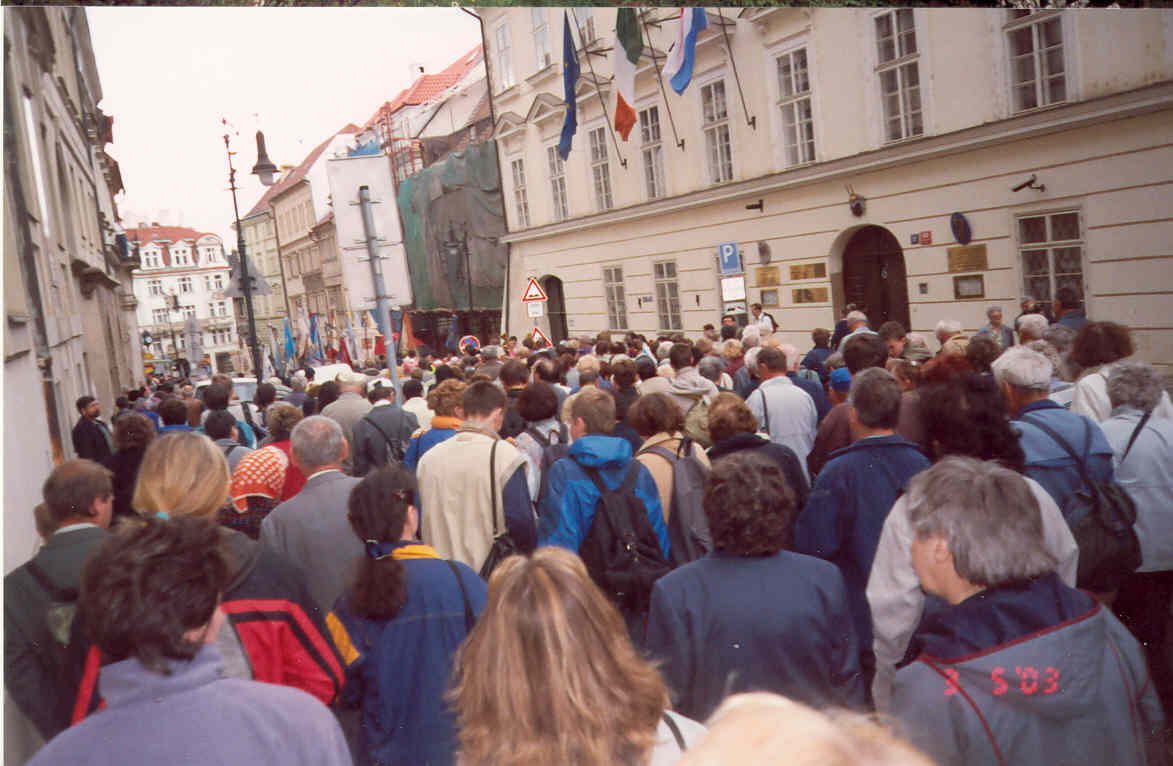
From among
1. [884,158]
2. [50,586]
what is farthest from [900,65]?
[50,586]

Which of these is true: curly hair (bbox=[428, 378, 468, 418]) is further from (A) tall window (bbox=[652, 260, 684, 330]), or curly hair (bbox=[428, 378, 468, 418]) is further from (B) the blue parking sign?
(B) the blue parking sign

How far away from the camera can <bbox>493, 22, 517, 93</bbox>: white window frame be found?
4.13 meters

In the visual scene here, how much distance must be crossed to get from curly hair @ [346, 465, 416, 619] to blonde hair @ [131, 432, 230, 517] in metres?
0.48

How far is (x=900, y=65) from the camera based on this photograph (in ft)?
15.6

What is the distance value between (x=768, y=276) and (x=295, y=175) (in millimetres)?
2834

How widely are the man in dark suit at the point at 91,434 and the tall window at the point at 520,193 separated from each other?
241cm

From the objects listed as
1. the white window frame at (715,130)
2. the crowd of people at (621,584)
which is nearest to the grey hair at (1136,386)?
the crowd of people at (621,584)

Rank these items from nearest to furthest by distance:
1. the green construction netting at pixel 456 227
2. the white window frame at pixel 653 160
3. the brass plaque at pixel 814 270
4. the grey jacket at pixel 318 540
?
the grey jacket at pixel 318 540
the green construction netting at pixel 456 227
the white window frame at pixel 653 160
the brass plaque at pixel 814 270

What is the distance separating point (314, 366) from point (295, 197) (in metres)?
1.00

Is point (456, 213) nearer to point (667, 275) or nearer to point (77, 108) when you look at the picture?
point (667, 275)

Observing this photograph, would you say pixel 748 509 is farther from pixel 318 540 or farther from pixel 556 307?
pixel 556 307

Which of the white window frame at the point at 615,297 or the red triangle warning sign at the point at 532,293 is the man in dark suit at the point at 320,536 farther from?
the white window frame at the point at 615,297

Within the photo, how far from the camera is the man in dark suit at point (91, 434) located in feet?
10.2

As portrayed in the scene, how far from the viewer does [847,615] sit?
2.28m
